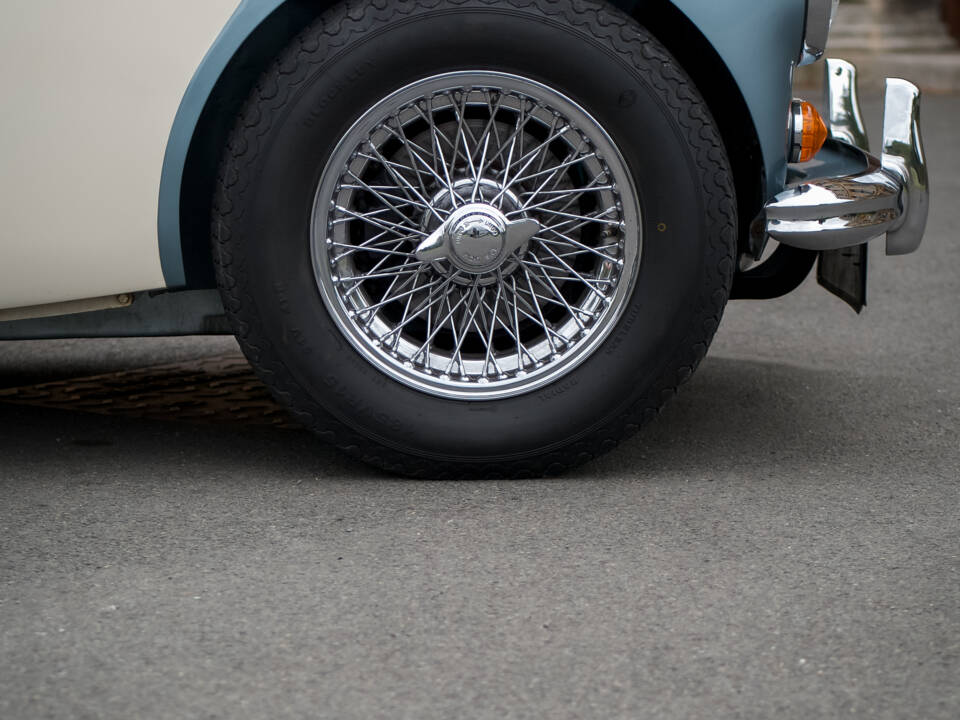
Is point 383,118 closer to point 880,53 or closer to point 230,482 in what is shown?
point 230,482

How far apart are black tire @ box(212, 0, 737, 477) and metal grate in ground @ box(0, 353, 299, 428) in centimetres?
59

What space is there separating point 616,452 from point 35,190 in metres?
1.40

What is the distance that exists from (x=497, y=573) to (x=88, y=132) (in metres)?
1.18

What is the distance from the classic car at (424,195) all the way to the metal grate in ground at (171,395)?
21.1 inches

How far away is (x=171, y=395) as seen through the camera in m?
A: 3.53

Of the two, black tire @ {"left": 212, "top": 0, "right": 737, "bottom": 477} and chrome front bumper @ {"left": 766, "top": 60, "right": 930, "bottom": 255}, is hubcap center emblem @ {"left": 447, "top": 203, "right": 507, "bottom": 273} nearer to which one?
black tire @ {"left": 212, "top": 0, "right": 737, "bottom": 477}

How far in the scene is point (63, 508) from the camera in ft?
8.79

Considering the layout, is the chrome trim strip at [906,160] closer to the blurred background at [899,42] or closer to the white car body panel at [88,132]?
the white car body panel at [88,132]

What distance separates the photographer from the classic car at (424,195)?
2574 millimetres

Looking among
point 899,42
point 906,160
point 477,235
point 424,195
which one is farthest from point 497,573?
point 899,42

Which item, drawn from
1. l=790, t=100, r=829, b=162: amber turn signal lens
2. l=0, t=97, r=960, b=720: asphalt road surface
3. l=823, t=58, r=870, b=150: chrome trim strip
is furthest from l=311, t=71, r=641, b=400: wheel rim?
l=823, t=58, r=870, b=150: chrome trim strip

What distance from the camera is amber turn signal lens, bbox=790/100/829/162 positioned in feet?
9.41

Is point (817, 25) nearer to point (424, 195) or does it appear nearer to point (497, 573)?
point (424, 195)

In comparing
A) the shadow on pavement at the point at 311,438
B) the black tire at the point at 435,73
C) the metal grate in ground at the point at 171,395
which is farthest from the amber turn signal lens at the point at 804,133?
the metal grate in ground at the point at 171,395
